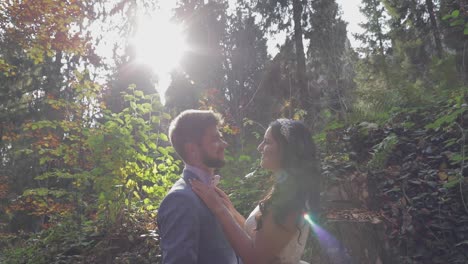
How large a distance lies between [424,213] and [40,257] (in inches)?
208

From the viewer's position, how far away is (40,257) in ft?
15.7

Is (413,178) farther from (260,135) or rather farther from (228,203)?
(260,135)

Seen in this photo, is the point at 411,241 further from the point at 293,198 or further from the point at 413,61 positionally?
the point at 413,61

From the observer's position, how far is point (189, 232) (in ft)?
6.25

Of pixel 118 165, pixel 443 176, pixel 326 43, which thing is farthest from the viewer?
pixel 326 43

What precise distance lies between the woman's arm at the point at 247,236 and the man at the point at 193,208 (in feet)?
0.19

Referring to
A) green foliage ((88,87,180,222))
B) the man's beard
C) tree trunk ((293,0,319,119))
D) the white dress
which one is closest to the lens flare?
the white dress

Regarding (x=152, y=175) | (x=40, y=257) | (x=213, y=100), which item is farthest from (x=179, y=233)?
(x=213, y=100)

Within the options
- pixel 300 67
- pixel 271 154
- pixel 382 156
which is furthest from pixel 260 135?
pixel 271 154

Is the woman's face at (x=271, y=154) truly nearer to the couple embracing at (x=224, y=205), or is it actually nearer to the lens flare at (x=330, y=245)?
the couple embracing at (x=224, y=205)

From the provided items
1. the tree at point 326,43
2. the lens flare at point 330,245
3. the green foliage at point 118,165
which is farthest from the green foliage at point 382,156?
the tree at point 326,43

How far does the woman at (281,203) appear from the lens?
2.21 meters

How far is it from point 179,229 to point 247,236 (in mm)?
569

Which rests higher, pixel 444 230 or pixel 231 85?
pixel 231 85
